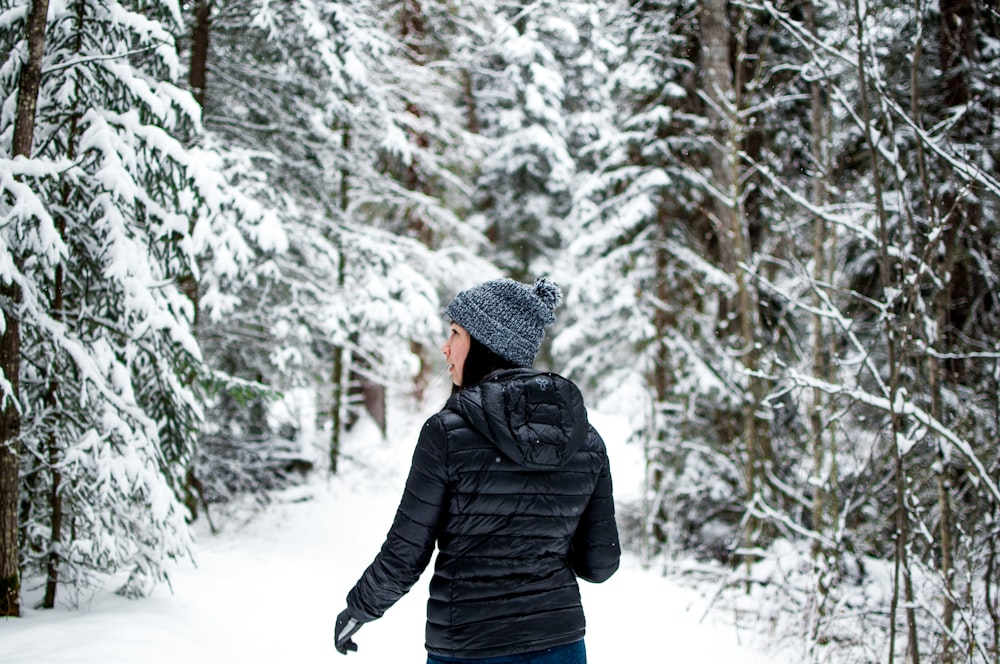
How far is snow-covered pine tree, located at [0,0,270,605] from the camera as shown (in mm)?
4770

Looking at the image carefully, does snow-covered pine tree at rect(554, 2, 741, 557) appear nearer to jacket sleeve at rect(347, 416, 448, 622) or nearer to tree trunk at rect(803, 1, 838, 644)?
tree trunk at rect(803, 1, 838, 644)

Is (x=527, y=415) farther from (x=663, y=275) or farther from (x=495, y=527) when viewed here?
(x=663, y=275)

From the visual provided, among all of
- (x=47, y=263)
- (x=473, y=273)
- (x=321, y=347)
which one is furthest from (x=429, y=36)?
(x=47, y=263)

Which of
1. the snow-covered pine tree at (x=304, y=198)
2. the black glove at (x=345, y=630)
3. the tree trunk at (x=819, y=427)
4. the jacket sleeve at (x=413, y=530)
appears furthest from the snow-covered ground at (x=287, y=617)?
the jacket sleeve at (x=413, y=530)

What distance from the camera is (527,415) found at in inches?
91.5

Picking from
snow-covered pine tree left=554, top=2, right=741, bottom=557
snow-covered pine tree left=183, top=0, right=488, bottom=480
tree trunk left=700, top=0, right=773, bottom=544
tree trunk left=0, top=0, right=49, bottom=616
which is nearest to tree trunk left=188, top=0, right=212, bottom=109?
snow-covered pine tree left=183, top=0, right=488, bottom=480

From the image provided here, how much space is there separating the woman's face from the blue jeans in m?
0.93

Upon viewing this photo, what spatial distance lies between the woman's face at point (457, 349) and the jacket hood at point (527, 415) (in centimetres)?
17

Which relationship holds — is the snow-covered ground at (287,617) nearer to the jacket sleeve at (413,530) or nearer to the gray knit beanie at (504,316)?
the jacket sleeve at (413,530)

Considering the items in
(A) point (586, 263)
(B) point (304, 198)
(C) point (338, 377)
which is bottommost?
(C) point (338, 377)

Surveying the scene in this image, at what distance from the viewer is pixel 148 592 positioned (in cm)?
562

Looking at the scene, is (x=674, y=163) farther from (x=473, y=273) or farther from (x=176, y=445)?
(x=176, y=445)

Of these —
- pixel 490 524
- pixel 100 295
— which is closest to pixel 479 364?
pixel 490 524

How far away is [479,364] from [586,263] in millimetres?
14184
